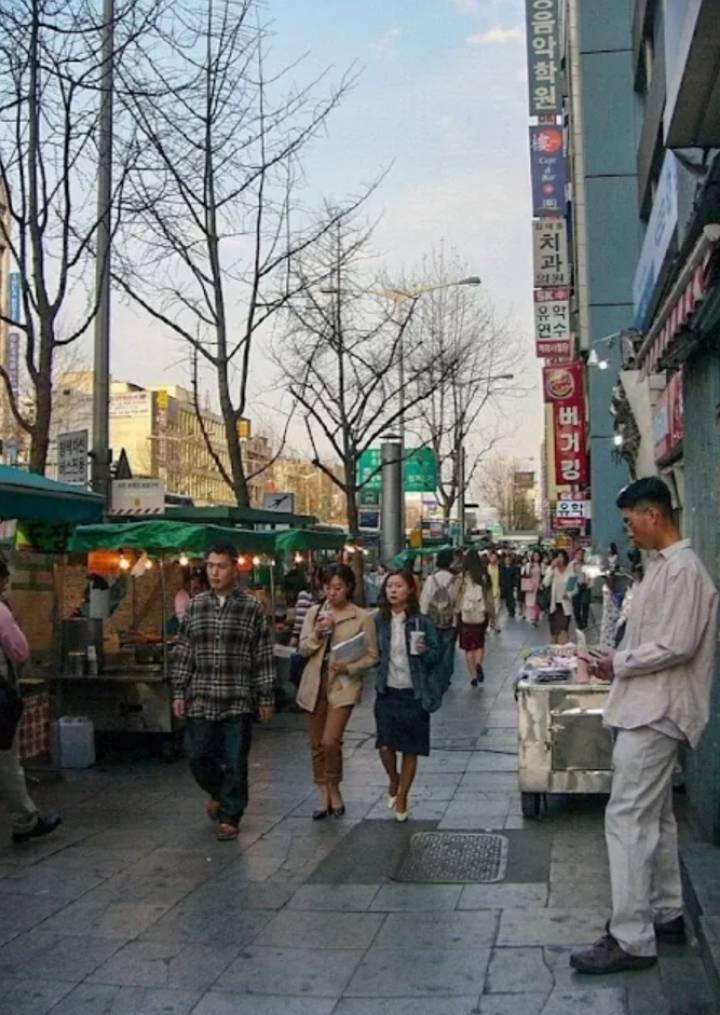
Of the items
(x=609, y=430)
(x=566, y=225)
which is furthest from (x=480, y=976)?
(x=566, y=225)

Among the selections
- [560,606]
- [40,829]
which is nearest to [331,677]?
[40,829]

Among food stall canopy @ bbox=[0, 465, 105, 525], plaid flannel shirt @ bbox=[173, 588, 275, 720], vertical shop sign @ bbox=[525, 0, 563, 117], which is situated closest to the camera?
plaid flannel shirt @ bbox=[173, 588, 275, 720]

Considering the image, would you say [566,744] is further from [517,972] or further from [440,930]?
[517,972]

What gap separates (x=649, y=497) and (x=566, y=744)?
3.21 meters

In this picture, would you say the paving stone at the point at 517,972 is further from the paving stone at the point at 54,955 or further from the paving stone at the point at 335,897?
the paving stone at the point at 54,955

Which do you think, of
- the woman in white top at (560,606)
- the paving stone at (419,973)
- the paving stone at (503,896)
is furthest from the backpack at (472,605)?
the paving stone at (419,973)

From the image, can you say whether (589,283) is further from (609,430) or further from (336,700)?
(336,700)

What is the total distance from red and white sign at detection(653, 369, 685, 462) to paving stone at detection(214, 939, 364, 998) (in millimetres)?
5128

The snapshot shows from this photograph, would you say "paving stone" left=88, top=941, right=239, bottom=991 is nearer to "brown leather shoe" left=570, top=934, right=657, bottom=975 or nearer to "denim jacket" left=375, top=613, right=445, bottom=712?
"brown leather shoe" left=570, top=934, right=657, bottom=975

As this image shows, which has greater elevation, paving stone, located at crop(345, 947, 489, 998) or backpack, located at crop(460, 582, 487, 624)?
backpack, located at crop(460, 582, 487, 624)

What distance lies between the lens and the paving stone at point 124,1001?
448cm

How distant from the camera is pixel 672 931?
4.91 m

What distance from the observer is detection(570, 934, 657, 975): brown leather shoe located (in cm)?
459

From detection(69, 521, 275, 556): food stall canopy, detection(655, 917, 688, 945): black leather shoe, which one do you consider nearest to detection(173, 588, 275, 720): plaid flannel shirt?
detection(655, 917, 688, 945): black leather shoe
